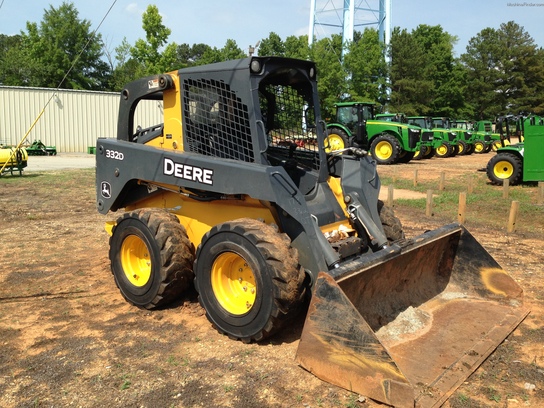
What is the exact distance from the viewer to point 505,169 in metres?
15.3

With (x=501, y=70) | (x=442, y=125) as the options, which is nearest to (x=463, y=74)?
(x=501, y=70)

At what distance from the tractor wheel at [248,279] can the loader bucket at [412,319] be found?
1.09 ft

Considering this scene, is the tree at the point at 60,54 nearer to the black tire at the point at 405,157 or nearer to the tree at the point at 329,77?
the tree at the point at 329,77

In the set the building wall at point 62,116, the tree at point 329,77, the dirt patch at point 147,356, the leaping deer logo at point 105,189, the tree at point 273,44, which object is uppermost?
the tree at point 273,44

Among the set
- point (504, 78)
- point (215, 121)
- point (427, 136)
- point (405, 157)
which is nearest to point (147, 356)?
point (215, 121)

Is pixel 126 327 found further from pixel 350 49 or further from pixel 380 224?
pixel 350 49

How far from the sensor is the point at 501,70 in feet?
188

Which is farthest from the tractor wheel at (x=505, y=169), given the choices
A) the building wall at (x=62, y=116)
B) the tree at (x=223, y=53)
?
the tree at (x=223, y=53)

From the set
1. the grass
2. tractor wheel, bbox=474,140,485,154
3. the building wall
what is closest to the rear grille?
tractor wheel, bbox=474,140,485,154

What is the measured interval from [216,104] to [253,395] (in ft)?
8.82

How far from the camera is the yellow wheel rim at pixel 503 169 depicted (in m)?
15.1

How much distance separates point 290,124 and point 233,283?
211 centimetres

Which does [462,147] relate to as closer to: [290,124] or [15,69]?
[290,124]

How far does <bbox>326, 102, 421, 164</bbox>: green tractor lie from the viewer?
68.2 ft
